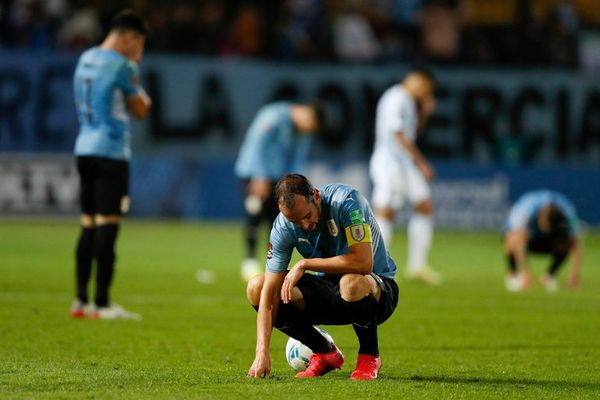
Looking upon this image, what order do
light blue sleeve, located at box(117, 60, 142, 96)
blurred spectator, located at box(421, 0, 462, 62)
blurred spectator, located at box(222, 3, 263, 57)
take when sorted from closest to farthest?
light blue sleeve, located at box(117, 60, 142, 96) < blurred spectator, located at box(222, 3, 263, 57) < blurred spectator, located at box(421, 0, 462, 62)

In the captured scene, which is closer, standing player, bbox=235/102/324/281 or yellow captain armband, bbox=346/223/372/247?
yellow captain armband, bbox=346/223/372/247

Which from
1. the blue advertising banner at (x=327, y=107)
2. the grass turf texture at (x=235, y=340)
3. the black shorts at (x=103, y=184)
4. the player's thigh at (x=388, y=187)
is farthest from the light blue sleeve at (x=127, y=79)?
the blue advertising banner at (x=327, y=107)

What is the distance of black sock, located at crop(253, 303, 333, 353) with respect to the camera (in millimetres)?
7094

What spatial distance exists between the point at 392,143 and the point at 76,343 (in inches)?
261

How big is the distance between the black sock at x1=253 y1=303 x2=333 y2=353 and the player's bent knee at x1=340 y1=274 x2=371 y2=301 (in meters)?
0.32

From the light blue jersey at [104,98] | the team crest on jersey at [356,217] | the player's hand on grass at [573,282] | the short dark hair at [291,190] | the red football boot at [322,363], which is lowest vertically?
the player's hand on grass at [573,282]

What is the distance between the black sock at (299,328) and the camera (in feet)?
23.3

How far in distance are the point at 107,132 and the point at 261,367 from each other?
12.2 ft

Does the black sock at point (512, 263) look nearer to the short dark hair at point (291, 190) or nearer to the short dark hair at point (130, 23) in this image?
the short dark hair at point (130, 23)

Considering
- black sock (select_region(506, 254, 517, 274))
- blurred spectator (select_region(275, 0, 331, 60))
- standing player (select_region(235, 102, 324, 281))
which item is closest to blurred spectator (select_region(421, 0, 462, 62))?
blurred spectator (select_region(275, 0, 331, 60))

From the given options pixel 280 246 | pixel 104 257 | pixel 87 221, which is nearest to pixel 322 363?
pixel 280 246

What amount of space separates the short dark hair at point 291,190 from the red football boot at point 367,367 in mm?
1063

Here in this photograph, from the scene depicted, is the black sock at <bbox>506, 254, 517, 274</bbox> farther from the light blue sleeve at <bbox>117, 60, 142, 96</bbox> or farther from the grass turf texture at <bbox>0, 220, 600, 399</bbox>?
the light blue sleeve at <bbox>117, 60, 142, 96</bbox>

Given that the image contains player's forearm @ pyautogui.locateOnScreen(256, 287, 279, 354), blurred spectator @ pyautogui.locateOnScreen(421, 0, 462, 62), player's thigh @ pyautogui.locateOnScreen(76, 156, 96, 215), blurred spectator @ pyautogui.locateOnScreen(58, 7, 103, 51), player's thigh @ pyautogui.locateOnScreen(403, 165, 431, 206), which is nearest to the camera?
player's forearm @ pyautogui.locateOnScreen(256, 287, 279, 354)
